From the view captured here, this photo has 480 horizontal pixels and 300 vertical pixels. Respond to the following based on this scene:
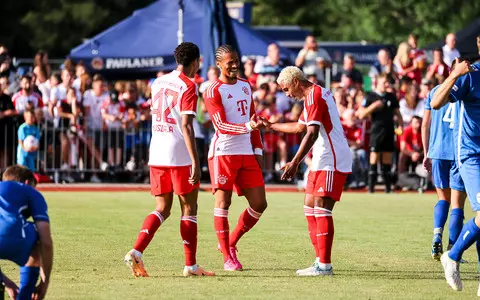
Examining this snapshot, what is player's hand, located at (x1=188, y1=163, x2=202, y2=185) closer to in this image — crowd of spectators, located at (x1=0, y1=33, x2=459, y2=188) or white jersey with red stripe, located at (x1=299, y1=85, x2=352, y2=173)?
white jersey with red stripe, located at (x1=299, y1=85, x2=352, y2=173)

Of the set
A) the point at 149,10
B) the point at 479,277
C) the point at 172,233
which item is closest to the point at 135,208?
the point at 172,233

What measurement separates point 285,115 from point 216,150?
12296mm

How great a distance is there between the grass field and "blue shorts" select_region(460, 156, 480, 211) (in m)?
0.78

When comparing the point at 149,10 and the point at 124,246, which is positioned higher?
the point at 149,10

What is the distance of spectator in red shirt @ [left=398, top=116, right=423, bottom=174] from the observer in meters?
23.8

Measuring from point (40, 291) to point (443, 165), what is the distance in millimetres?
5890

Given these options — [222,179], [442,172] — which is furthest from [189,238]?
[442,172]

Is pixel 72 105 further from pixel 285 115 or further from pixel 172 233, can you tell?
pixel 172 233

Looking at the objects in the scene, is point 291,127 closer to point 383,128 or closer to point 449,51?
point 383,128

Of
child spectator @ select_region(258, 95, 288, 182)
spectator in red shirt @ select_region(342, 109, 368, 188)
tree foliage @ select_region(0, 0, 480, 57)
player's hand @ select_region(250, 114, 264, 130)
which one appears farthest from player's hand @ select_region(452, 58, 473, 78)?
tree foliage @ select_region(0, 0, 480, 57)

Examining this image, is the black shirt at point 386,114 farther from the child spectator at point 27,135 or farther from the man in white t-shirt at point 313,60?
the child spectator at point 27,135

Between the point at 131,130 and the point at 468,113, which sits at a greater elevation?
the point at 468,113

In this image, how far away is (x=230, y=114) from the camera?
11898 mm

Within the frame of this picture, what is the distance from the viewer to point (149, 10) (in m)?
27.5
